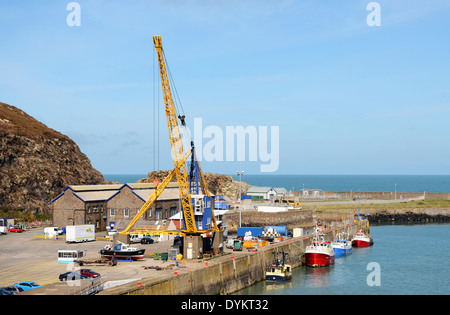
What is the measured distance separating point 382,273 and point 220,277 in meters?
29.2

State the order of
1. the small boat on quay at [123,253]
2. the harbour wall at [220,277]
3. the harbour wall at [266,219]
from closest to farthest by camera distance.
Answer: the harbour wall at [220,277] < the small boat on quay at [123,253] < the harbour wall at [266,219]

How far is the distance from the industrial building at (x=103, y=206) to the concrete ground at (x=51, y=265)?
51.5 ft

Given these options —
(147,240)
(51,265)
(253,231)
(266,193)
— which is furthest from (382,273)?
(266,193)

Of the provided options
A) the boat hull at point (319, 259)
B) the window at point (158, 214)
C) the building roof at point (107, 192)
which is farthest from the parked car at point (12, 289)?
the window at point (158, 214)

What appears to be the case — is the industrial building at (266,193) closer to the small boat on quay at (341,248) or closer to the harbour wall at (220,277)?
the small boat on quay at (341,248)

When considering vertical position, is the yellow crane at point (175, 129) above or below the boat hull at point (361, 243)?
above

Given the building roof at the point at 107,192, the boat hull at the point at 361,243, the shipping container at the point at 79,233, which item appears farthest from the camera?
the boat hull at the point at 361,243

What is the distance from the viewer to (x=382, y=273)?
72812mm

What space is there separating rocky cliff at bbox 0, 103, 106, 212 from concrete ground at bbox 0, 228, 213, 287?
199 ft

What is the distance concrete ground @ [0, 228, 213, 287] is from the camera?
164 feet

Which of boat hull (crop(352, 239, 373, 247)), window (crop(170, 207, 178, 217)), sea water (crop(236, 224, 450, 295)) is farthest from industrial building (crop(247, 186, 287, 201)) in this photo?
boat hull (crop(352, 239, 373, 247))

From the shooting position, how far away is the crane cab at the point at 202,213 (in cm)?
6600

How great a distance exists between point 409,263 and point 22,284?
62.1 m
